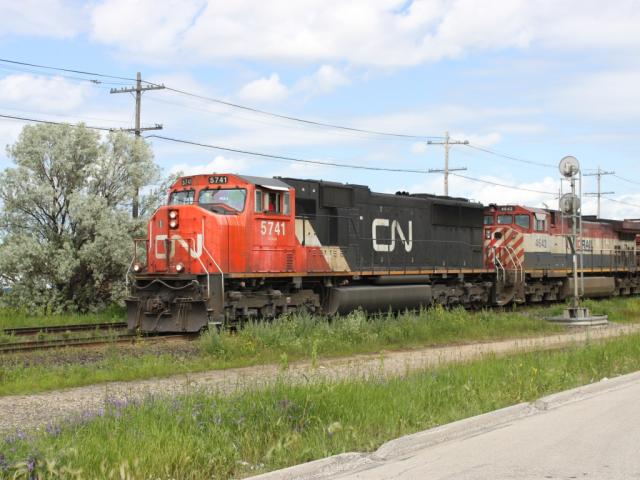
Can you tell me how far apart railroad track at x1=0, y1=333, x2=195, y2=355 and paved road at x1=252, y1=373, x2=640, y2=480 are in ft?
28.7

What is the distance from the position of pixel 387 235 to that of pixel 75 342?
30.4ft

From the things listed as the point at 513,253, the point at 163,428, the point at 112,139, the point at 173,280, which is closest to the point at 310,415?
the point at 163,428

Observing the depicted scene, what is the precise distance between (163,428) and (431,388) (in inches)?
137

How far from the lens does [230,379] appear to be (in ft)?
34.3

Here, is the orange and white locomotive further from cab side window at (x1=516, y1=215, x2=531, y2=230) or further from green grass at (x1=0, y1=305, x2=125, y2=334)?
green grass at (x1=0, y1=305, x2=125, y2=334)

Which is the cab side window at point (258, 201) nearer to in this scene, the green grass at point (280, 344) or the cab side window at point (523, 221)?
Answer: the green grass at point (280, 344)

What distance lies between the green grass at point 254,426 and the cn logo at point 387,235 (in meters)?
10.6

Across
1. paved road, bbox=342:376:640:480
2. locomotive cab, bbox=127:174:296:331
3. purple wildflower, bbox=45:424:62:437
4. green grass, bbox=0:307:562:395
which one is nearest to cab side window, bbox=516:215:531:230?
green grass, bbox=0:307:562:395

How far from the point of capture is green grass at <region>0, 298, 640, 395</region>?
10.5m

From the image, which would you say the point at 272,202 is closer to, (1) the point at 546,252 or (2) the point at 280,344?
(2) the point at 280,344

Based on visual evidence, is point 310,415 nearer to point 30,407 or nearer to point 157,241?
point 30,407

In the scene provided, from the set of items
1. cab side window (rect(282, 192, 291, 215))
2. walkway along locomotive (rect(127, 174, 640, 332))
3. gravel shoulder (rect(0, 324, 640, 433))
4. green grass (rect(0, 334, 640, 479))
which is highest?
cab side window (rect(282, 192, 291, 215))

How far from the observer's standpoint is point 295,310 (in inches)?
695

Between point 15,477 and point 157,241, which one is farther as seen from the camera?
point 157,241
